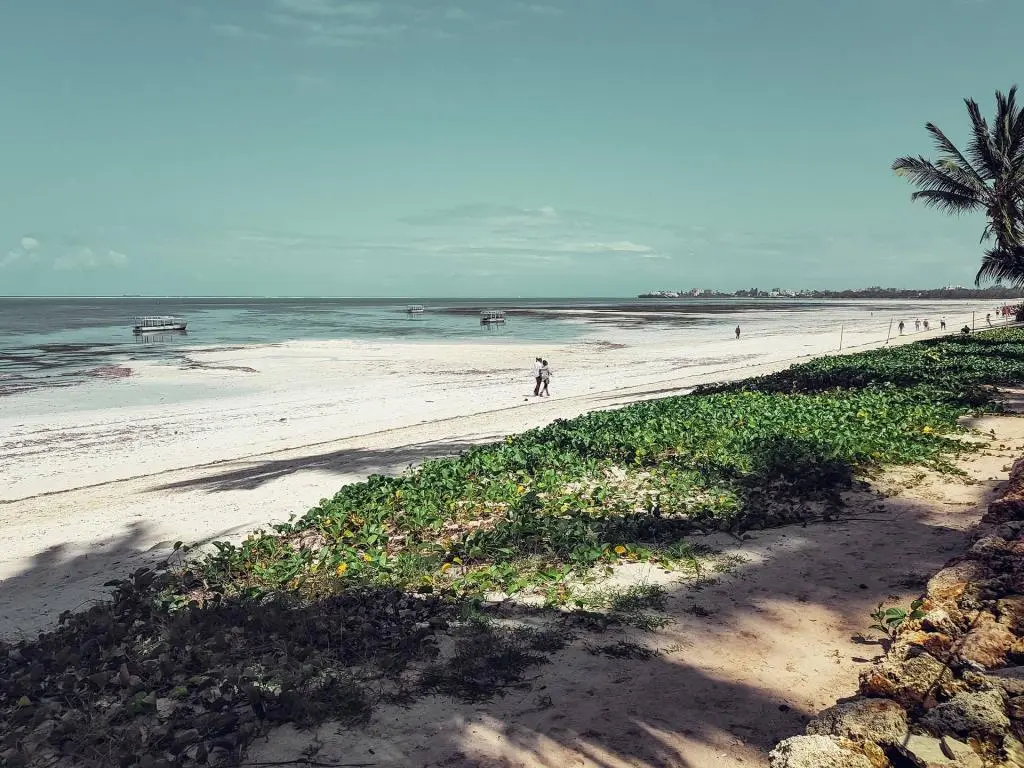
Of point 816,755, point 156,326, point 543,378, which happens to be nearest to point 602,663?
point 816,755

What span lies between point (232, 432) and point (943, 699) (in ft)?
64.8

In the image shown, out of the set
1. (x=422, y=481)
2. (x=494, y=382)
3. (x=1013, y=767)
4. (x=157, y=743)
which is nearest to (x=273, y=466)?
(x=422, y=481)

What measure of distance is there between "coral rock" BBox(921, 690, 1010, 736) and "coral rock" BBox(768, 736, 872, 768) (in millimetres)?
390

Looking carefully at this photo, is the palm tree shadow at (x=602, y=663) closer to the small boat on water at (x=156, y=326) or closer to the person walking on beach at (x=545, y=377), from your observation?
the person walking on beach at (x=545, y=377)

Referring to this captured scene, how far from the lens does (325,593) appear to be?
6566mm

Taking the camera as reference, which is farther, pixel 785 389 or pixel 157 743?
pixel 785 389

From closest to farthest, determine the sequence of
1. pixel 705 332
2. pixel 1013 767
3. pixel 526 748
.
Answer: pixel 1013 767
pixel 526 748
pixel 705 332

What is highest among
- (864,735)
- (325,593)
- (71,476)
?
(864,735)

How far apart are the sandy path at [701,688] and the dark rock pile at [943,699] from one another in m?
0.78

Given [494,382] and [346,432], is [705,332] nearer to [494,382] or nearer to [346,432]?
[494,382]

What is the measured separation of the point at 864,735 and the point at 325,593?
187 inches

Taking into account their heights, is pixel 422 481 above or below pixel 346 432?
above

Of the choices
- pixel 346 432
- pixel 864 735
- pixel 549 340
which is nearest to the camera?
pixel 864 735

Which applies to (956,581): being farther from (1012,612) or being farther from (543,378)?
(543,378)
